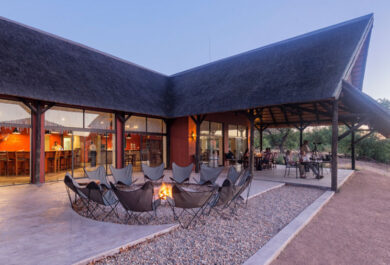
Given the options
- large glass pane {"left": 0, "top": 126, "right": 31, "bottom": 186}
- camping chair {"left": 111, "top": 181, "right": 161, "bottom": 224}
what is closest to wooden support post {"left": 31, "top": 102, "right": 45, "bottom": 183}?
large glass pane {"left": 0, "top": 126, "right": 31, "bottom": 186}

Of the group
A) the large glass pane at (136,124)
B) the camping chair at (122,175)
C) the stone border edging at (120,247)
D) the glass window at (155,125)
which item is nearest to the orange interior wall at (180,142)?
the glass window at (155,125)

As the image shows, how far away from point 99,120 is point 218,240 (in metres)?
8.48

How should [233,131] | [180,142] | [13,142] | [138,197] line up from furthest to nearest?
[233,131] → [180,142] → [13,142] → [138,197]

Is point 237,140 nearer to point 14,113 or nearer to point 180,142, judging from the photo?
point 180,142

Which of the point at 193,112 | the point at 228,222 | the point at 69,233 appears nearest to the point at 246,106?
the point at 193,112

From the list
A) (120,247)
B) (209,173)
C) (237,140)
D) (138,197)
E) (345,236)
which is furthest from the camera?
(237,140)

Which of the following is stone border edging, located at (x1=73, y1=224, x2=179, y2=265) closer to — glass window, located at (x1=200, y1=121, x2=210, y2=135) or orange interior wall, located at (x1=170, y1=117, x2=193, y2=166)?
orange interior wall, located at (x1=170, y1=117, x2=193, y2=166)

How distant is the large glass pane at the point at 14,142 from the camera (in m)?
7.64

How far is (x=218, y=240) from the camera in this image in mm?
3510

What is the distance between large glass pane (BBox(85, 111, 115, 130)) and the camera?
9695 millimetres

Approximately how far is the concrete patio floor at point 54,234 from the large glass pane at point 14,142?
3681mm

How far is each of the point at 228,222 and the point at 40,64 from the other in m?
8.81

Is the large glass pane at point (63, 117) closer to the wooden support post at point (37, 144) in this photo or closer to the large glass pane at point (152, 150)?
the wooden support post at point (37, 144)

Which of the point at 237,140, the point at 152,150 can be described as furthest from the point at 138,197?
the point at 237,140
